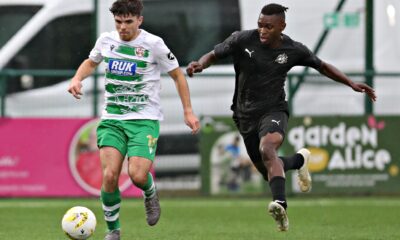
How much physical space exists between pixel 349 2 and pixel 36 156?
553 centimetres

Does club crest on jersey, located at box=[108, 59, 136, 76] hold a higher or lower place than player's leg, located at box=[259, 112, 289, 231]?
higher

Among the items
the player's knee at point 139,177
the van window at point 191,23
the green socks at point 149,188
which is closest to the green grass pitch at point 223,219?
the green socks at point 149,188

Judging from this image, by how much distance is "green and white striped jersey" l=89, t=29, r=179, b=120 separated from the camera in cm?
969

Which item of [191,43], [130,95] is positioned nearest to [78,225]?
[130,95]

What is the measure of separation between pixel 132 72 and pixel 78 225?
144 centimetres

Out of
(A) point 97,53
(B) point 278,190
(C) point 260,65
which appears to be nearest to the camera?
(A) point 97,53

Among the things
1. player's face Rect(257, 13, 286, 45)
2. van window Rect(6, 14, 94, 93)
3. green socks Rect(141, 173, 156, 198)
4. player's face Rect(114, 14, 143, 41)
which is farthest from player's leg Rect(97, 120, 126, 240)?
van window Rect(6, 14, 94, 93)

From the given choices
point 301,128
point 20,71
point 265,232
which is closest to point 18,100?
point 20,71

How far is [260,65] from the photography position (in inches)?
422

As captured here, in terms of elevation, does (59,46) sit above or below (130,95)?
above

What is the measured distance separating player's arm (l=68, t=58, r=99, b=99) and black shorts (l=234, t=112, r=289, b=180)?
1.83 meters

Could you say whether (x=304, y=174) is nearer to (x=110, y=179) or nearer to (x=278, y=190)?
(x=278, y=190)

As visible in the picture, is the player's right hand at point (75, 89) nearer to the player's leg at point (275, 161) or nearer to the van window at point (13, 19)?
the player's leg at point (275, 161)

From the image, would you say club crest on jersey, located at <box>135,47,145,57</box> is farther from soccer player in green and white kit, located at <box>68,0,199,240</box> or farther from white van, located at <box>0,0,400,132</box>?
white van, located at <box>0,0,400,132</box>
